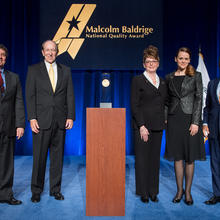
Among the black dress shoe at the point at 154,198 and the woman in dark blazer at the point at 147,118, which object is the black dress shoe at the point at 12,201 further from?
the black dress shoe at the point at 154,198

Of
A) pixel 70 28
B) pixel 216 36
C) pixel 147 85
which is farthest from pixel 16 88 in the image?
pixel 216 36

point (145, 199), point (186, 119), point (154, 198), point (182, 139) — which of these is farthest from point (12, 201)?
point (186, 119)

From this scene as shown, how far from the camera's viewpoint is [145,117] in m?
Answer: 2.70

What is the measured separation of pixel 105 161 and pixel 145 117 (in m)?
0.66

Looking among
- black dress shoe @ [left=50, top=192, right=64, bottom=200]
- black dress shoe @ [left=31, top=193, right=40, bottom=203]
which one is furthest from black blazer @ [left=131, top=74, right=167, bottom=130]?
black dress shoe @ [left=31, top=193, right=40, bottom=203]

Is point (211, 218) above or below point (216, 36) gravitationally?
below

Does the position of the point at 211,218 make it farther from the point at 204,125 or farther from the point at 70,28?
the point at 70,28

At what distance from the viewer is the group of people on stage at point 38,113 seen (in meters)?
2.66

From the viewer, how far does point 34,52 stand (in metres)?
5.51

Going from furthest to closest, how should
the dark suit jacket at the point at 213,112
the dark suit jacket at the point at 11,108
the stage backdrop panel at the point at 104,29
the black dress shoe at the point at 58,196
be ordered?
the stage backdrop panel at the point at 104,29, the black dress shoe at the point at 58,196, the dark suit jacket at the point at 213,112, the dark suit jacket at the point at 11,108

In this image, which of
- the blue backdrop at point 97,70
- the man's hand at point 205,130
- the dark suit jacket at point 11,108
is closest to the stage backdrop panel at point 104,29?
the blue backdrop at point 97,70

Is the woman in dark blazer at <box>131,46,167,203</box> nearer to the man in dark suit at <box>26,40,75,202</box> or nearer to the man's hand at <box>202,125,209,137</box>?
the man's hand at <box>202,125,209,137</box>

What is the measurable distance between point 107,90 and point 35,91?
811mm

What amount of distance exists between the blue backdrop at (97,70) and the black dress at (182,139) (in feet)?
9.05
